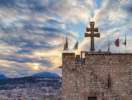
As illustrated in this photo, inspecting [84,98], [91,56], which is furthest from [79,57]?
[84,98]

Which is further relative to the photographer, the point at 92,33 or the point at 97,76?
the point at 92,33

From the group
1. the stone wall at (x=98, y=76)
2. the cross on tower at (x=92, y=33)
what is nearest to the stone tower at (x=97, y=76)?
the stone wall at (x=98, y=76)

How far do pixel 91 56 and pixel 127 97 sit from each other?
4.02m

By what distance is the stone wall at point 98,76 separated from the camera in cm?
3244

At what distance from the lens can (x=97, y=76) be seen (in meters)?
32.7

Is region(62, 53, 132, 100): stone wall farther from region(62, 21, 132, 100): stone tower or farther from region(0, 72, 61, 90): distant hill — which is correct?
region(0, 72, 61, 90): distant hill

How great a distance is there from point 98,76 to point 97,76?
79mm

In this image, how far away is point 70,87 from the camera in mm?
32594

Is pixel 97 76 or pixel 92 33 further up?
pixel 92 33

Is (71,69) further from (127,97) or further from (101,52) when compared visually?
(127,97)

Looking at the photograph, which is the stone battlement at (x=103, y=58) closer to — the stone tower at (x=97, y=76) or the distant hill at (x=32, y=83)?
the stone tower at (x=97, y=76)

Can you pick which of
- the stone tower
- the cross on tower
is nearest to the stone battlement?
the stone tower

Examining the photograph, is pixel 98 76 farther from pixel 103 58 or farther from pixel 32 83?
pixel 32 83

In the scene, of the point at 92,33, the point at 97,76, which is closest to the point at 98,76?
the point at 97,76
